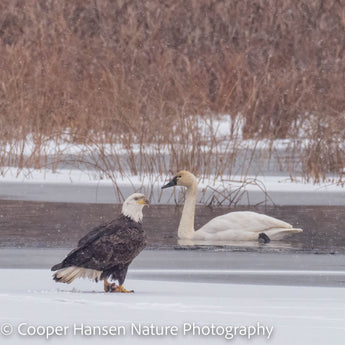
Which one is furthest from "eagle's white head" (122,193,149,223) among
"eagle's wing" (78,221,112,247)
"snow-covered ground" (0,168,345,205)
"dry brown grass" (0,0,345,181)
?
"dry brown grass" (0,0,345,181)

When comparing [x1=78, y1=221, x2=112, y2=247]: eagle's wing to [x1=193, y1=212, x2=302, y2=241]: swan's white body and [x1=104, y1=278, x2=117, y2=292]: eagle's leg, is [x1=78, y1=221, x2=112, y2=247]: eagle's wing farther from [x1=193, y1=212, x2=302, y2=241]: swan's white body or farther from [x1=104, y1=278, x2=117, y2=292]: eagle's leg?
[x1=193, y1=212, x2=302, y2=241]: swan's white body

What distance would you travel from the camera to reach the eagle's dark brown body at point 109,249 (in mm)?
5684

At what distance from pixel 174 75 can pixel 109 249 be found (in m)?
10.3

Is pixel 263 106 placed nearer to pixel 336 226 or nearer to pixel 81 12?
pixel 336 226

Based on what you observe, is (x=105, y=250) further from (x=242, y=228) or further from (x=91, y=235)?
(x=242, y=228)

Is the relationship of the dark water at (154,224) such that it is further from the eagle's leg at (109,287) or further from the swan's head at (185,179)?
the eagle's leg at (109,287)

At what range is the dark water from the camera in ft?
26.7

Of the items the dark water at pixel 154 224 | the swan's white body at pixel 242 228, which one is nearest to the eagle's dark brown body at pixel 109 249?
the dark water at pixel 154 224

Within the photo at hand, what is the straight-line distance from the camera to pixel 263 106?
55.1ft

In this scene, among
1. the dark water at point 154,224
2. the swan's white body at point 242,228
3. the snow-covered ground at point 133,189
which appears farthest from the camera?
the snow-covered ground at point 133,189

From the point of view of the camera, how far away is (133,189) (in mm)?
11680

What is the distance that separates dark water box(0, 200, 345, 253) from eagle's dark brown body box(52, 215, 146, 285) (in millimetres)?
1975

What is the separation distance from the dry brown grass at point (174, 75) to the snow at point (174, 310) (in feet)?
17.8

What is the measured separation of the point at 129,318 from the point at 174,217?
16.6 ft
